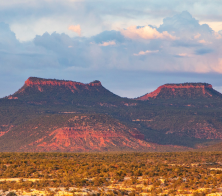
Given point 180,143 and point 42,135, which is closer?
point 42,135

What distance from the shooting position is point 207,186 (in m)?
39.1

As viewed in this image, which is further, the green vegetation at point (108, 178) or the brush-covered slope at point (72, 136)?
the brush-covered slope at point (72, 136)

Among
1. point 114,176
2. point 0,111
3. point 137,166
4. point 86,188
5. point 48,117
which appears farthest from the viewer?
point 0,111

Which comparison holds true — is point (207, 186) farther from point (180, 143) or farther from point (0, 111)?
point (0, 111)

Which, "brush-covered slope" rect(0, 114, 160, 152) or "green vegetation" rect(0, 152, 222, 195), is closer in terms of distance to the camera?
"green vegetation" rect(0, 152, 222, 195)

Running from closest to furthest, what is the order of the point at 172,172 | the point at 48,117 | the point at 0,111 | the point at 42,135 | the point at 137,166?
1. the point at 172,172
2. the point at 137,166
3. the point at 42,135
4. the point at 48,117
5. the point at 0,111

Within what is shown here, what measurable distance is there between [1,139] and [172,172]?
126790 millimetres

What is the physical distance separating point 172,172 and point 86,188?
37.6ft

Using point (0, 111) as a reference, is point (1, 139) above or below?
below

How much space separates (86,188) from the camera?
37062 mm

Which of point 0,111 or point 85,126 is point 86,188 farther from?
point 0,111

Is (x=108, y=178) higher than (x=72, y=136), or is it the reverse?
(x=72, y=136)

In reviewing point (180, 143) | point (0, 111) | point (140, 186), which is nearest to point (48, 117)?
point (0, 111)

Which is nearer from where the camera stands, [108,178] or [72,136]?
[108,178]
